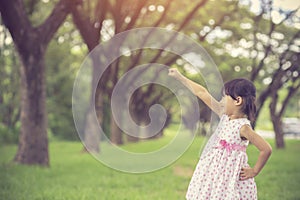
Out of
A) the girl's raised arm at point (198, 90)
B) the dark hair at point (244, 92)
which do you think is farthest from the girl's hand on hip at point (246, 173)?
the girl's raised arm at point (198, 90)

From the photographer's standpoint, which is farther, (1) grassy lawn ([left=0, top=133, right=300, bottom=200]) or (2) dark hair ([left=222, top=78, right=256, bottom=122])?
(1) grassy lawn ([left=0, top=133, right=300, bottom=200])

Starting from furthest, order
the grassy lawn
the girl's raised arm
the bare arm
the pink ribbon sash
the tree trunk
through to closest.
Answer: the tree trunk → the grassy lawn → the girl's raised arm → the pink ribbon sash → the bare arm

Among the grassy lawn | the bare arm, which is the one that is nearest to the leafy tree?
the grassy lawn

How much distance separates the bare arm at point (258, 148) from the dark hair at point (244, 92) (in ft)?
0.54

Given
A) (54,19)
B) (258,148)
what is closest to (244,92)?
(258,148)

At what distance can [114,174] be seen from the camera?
9180mm

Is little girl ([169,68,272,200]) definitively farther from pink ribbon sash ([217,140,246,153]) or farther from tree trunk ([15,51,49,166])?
tree trunk ([15,51,49,166])

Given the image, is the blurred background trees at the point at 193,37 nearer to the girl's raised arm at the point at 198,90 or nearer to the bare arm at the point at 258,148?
the girl's raised arm at the point at 198,90

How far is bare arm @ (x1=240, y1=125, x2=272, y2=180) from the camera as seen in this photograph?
334 centimetres

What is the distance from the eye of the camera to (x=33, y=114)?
934 centimetres

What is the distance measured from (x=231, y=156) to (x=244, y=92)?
0.55 metres

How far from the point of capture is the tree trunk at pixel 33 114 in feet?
30.3

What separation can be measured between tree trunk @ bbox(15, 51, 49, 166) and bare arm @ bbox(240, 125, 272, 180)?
21.6ft

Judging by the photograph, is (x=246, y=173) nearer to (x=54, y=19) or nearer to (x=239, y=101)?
(x=239, y=101)
